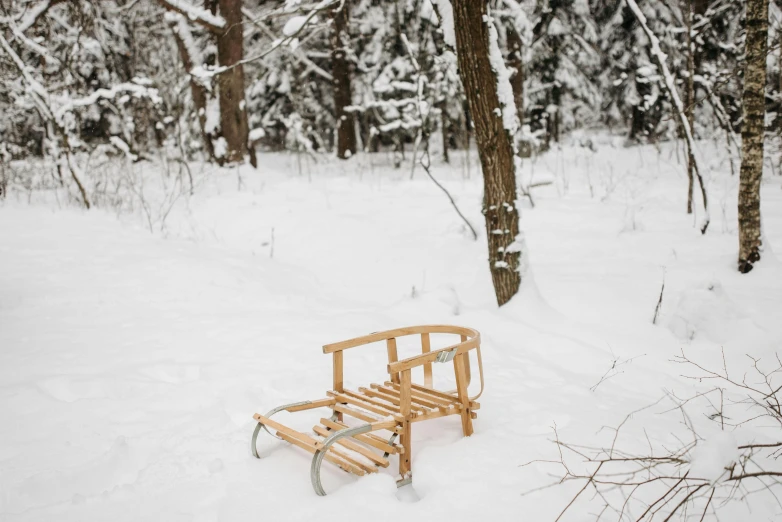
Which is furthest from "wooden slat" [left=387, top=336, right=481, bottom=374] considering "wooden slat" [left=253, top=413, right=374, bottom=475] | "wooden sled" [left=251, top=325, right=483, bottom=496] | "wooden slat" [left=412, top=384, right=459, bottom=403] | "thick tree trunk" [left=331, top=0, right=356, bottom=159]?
"thick tree trunk" [left=331, top=0, right=356, bottom=159]

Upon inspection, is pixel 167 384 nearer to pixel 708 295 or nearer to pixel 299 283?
pixel 299 283

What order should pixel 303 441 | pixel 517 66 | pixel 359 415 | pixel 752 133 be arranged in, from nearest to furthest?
1. pixel 303 441
2. pixel 359 415
3. pixel 752 133
4. pixel 517 66

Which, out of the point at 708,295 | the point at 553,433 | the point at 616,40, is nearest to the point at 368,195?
the point at 708,295

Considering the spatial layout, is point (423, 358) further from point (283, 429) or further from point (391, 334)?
point (283, 429)

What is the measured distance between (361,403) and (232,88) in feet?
33.3

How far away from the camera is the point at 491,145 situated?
5246mm

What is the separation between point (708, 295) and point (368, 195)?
22.4 ft

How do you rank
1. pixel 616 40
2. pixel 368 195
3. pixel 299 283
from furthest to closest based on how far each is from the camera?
pixel 616 40, pixel 368 195, pixel 299 283

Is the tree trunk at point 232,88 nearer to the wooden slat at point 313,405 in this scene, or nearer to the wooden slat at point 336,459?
the wooden slat at point 313,405

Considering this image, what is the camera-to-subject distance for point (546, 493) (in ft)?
8.98

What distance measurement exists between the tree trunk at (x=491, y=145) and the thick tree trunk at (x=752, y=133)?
219 cm

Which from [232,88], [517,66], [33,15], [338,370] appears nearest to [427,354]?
[338,370]

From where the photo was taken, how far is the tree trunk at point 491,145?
505cm

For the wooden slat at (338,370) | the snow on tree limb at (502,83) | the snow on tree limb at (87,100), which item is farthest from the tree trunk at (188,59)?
the wooden slat at (338,370)
